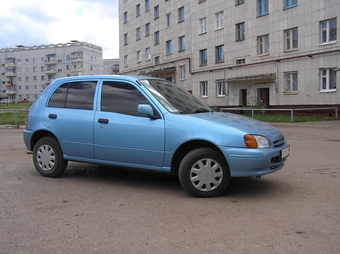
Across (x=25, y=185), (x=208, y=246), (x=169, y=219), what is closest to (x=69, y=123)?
(x=25, y=185)

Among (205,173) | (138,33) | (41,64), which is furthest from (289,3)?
(41,64)

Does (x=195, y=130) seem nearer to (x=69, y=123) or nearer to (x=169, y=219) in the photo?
(x=169, y=219)

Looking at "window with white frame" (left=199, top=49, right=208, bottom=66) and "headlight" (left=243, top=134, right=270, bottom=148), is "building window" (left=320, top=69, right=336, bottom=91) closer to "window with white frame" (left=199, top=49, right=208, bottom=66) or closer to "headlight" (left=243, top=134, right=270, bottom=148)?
"window with white frame" (left=199, top=49, right=208, bottom=66)

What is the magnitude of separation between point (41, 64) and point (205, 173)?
108 meters

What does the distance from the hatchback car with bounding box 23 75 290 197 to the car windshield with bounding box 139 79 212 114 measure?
0.02 m

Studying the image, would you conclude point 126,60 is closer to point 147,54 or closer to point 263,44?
point 147,54

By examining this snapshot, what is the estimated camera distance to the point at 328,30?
935 inches

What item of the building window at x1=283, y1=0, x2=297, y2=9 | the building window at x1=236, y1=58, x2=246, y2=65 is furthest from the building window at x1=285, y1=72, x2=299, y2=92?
the building window at x1=283, y1=0, x2=297, y2=9

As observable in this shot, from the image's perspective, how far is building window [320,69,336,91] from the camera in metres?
23.6

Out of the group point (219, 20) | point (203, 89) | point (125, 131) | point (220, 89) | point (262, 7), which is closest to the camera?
point (125, 131)

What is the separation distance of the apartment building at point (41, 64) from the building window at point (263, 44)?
7236 cm

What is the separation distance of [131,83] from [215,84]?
92.9 ft

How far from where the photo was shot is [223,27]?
31812mm

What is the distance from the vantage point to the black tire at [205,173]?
4910mm
